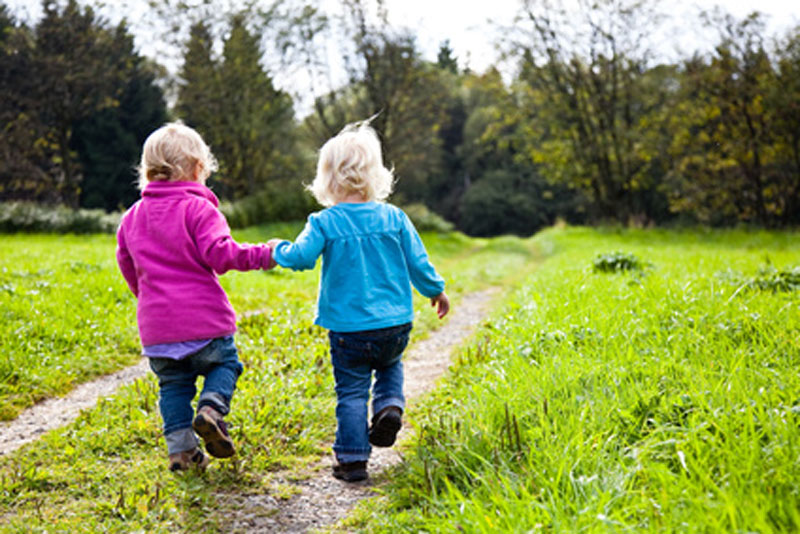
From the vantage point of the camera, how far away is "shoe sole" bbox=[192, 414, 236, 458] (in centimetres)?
311

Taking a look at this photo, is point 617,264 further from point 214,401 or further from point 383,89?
point 383,89

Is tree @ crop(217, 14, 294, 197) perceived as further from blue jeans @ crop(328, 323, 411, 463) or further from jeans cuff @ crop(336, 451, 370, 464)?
jeans cuff @ crop(336, 451, 370, 464)

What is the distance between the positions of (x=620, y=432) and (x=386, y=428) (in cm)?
129

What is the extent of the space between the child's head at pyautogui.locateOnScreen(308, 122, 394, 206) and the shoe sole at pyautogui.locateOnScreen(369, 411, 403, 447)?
129 centimetres

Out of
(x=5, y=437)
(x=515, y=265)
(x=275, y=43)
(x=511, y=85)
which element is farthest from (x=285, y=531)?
(x=511, y=85)

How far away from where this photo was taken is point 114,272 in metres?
8.80

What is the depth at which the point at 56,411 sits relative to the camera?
4.63 metres

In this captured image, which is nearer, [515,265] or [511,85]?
[515,265]

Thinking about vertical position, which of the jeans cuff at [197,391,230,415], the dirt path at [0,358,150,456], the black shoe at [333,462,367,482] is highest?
the jeans cuff at [197,391,230,415]

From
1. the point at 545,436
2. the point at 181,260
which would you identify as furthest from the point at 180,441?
the point at 545,436

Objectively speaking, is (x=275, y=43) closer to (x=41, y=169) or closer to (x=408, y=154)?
(x=408, y=154)

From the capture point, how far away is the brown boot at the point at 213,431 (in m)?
3.11

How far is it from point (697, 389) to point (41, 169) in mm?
28299

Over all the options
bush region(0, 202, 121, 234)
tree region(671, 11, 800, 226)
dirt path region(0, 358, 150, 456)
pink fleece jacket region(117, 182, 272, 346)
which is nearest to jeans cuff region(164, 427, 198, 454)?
pink fleece jacket region(117, 182, 272, 346)
